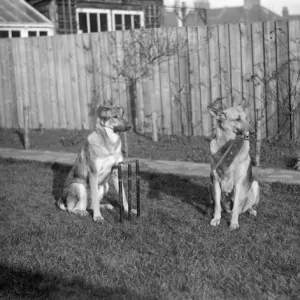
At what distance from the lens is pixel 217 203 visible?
550cm

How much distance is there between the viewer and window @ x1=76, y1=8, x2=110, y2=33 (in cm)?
1859

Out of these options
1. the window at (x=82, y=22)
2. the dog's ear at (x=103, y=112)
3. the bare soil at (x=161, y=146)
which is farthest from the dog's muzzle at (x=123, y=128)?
the window at (x=82, y=22)

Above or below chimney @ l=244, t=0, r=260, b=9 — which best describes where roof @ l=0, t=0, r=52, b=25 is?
below

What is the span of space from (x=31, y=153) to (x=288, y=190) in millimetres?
5634

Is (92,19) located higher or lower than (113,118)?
higher

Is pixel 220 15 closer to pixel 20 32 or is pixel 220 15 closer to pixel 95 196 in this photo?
pixel 20 32

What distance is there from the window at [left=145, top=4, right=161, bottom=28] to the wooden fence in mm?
9057

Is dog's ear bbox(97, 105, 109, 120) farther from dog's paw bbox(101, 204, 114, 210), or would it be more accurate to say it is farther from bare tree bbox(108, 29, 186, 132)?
bare tree bbox(108, 29, 186, 132)

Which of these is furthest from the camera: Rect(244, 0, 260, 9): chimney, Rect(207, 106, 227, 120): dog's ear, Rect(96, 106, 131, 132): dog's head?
Rect(244, 0, 260, 9): chimney

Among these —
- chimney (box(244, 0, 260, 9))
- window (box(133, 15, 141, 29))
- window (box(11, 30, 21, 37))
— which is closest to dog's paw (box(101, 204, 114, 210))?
window (box(11, 30, 21, 37))

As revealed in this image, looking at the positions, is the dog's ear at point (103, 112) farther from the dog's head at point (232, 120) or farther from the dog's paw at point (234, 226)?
the dog's paw at point (234, 226)

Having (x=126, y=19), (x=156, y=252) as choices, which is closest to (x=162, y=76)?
(x=156, y=252)

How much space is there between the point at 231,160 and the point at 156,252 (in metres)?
1.41

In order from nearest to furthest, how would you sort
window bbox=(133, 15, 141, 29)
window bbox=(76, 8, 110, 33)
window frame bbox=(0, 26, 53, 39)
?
window frame bbox=(0, 26, 53, 39)
window bbox=(76, 8, 110, 33)
window bbox=(133, 15, 141, 29)
